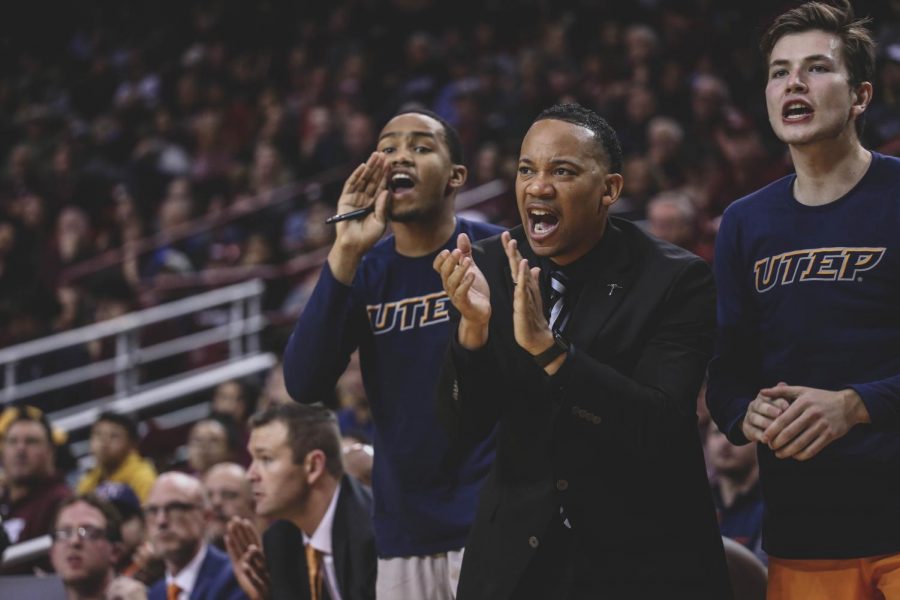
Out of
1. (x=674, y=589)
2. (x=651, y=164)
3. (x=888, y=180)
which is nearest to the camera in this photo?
(x=674, y=589)

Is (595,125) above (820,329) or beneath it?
above

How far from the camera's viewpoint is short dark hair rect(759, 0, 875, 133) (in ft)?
8.81

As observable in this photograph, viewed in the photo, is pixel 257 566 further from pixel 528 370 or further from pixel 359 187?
pixel 528 370

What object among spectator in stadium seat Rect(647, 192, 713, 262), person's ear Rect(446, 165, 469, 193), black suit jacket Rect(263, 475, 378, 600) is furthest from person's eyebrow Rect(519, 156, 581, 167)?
spectator in stadium seat Rect(647, 192, 713, 262)

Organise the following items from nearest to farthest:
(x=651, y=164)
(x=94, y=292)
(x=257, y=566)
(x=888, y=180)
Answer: (x=888, y=180)
(x=257, y=566)
(x=651, y=164)
(x=94, y=292)

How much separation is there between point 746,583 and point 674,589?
1.07m

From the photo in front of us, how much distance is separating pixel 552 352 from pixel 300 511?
2028 millimetres

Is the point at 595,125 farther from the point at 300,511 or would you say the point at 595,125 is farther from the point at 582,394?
the point at 300,511

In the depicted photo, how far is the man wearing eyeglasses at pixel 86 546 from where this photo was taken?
5.14 m

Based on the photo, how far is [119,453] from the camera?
673cm

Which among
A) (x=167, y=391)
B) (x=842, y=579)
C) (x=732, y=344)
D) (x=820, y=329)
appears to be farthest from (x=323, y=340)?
(x=167, y=391)

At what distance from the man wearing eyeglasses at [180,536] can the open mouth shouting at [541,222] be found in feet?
9.04

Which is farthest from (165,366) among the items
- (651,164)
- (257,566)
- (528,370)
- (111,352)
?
(528,370)

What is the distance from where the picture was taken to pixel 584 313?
2576mm
